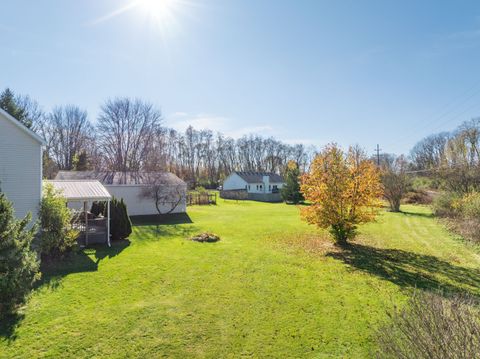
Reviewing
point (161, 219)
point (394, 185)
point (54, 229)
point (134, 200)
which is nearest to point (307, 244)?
point (54, 229)

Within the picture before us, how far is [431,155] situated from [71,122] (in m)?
62.9

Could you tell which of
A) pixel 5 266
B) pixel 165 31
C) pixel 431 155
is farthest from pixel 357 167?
pixel 431 155

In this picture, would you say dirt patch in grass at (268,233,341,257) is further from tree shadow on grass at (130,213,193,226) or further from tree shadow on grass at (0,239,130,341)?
tree shadow on grass at (130,213,193,226)

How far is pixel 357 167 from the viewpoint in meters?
12.5

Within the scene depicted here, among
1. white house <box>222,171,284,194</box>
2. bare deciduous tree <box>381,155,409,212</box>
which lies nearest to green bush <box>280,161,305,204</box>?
bare deciduous tree <box>381,155,409,212</box>

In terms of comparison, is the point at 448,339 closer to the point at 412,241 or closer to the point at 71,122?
the point at 412,241

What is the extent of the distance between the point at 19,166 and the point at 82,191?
2969 mm

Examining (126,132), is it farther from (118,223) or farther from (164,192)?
(118,223)

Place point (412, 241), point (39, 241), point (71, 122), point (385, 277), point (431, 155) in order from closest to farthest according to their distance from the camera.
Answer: point (385, 277)
point (39, 241)
point (412, 241)
point (71, 122)
point (431, 155)

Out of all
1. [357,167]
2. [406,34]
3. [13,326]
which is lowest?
[13,326]

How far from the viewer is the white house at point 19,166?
10.7 meters

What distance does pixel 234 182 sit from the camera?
50906 millimetres

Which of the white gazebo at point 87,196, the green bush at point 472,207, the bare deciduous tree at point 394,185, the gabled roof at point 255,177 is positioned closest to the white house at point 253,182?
the gabled roof at point 255,177

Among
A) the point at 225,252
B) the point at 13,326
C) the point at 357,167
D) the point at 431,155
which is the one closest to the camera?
the point at 13,326
